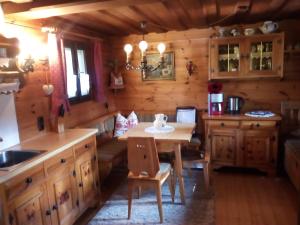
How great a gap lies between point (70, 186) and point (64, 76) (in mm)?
1215

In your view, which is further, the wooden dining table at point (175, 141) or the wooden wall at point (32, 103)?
the wooden dining table at point (175, 141)

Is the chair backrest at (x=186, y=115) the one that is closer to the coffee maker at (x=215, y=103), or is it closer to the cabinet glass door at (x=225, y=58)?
the coffee maker at (x=215, y=103)

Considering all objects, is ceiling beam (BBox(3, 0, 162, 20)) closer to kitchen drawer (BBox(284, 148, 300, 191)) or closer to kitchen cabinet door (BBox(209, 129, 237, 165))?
kitchen cabinet door (BBox(209, 129, 237, 165))

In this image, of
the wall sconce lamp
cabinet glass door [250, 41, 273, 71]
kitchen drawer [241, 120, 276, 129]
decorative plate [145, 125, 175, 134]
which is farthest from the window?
cabinet glass door [250, 41, 273, 71]

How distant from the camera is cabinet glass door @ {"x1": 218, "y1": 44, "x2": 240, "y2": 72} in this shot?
3.63 metres

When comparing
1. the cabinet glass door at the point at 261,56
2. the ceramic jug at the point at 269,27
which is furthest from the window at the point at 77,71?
the ceramic jug at the point at 269,27

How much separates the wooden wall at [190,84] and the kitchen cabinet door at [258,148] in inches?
22.5

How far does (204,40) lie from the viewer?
3951mm

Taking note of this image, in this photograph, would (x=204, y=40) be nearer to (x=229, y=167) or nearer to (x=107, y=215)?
(x=229, y=167)

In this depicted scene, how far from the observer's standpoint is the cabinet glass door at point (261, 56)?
353cm

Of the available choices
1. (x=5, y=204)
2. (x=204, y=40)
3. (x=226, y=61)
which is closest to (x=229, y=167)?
(x=226, y=61)

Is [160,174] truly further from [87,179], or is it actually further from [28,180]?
[28,180]

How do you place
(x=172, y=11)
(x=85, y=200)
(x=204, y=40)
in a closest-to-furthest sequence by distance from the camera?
(x=85, y=200) → (x=172, y=11) → (x=204, y=40)

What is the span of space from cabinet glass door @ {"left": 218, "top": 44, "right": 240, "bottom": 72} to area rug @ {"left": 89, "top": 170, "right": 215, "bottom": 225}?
64.4 inches
